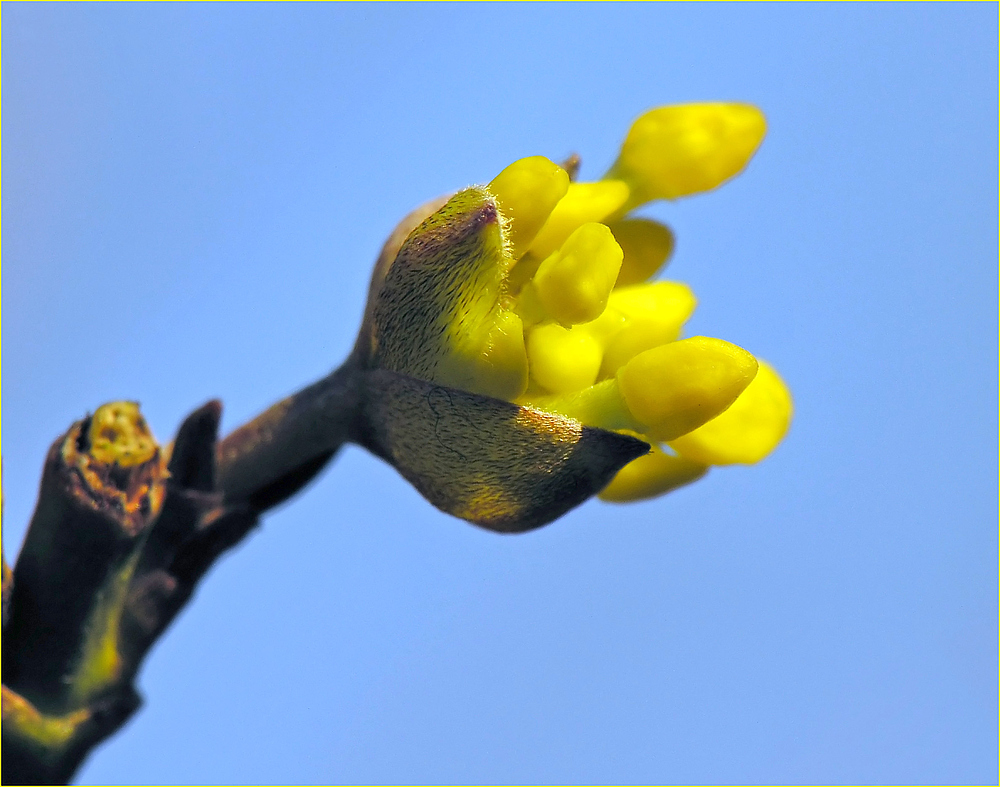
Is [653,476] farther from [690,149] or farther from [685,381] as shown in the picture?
[690,149]

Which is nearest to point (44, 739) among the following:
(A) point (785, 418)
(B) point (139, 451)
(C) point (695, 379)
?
(B) point (139, 451)

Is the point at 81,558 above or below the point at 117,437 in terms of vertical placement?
below

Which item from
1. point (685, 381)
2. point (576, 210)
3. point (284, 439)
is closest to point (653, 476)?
point (685, 381)

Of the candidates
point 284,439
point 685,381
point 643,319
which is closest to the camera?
point 685,381

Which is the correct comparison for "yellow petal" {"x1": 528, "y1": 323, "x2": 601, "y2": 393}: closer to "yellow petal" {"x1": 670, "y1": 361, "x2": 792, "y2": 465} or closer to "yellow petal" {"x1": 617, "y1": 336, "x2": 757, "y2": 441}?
"yellow petal" {"x1": 617, "y1": 336, "x2": 757, "y2": 441}

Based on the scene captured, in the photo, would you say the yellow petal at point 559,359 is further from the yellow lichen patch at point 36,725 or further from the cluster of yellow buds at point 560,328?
the yellow lichen patch at point 36,725

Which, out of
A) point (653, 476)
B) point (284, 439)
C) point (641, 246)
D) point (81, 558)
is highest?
point (641, 246)
